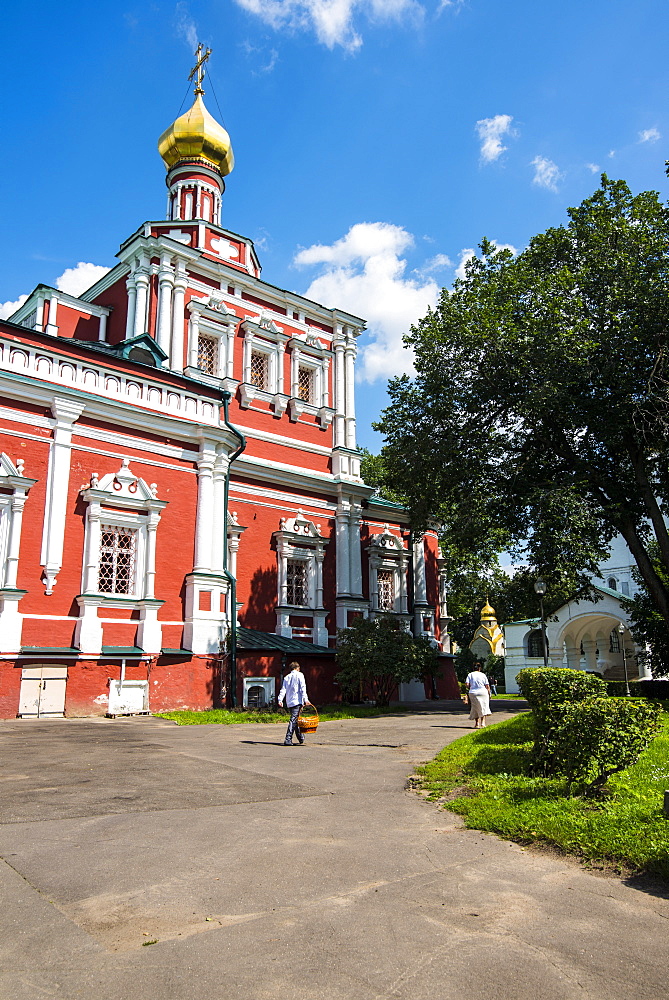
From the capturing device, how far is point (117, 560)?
17453mm

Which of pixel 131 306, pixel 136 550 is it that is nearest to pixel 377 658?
pixel 136 550

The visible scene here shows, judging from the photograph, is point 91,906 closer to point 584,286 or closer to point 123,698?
point 123,698

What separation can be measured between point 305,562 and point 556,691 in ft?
54.3

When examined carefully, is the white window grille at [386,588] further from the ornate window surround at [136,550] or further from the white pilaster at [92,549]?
the white pilaster at [92,549]

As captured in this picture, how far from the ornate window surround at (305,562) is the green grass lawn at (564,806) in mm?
14013

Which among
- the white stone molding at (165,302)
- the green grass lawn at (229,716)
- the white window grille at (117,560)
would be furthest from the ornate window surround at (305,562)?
the white stone molding at (165,302)

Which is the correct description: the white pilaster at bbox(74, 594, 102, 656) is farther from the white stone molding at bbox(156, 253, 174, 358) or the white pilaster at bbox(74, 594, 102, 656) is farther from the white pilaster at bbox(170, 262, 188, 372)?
the white stone molding at bbox(156, 253, 174, 358)

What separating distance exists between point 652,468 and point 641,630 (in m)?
5.47

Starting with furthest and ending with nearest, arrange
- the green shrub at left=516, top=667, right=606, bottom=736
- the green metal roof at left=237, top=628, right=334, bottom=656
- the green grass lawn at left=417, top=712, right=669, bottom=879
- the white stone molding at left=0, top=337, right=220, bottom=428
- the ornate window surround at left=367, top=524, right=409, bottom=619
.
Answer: the ornate window surround at left=367, top=524, right=409, bottom=619, the green metal roof at left=237, top=628, right=334, bottom=656, the white stone molding at left=0, top=337, right=220, bottom=428, the green shrub at left=516, top=667, right=606, bottom=736, the green grass lawn at left=417, top=712, right=669, bottom=879

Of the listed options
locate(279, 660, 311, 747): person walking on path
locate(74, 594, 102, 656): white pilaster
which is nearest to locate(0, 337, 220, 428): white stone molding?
locate(74, 594, 102, 656): white pilaster

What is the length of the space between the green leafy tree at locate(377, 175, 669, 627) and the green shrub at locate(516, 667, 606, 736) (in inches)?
403

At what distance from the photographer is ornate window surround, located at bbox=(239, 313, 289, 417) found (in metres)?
24.4

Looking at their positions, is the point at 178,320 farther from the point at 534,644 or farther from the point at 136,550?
the point at 534,644

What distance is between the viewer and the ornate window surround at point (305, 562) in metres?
23.1
